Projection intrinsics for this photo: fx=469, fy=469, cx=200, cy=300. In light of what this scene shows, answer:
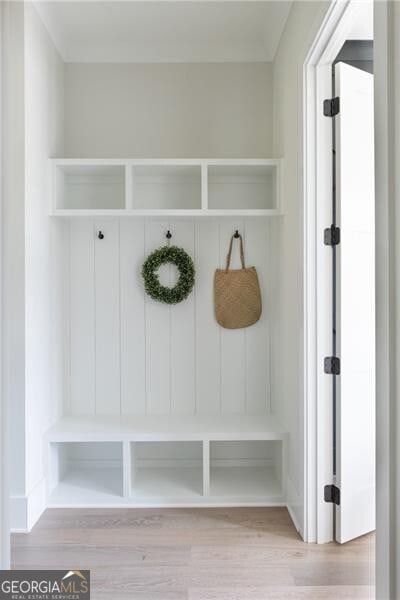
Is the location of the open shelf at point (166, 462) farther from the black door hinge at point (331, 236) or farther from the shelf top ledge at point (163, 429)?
the black door hinge at point (331, 236)

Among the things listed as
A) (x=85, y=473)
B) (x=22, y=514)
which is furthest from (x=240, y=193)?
(x=22, y=514)

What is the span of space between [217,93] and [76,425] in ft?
7.39

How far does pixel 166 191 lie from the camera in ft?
9.94

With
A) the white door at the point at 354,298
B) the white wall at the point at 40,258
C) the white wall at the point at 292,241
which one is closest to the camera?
the white door at the point at 354,298

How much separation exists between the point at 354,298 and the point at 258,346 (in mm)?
975

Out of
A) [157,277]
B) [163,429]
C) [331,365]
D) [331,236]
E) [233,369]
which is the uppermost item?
[331,236]

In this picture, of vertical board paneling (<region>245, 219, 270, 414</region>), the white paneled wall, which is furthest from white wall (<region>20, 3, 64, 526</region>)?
vertical board paneling (<region>245, 219, 270, 414</region>)

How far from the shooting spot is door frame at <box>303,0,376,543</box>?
7.20ft

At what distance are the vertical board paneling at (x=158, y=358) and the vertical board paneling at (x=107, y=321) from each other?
0.19 meters

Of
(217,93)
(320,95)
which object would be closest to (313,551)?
(320,95)

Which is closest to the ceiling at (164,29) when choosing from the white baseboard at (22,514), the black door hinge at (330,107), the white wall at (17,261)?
the white wall at (17,261)

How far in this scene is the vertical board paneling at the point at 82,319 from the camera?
3.01 meters

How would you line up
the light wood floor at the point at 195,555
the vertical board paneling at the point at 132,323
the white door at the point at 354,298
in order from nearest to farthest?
the light wood floor at the point at 195,555, the white door at the point at 354,298, the vertical board paneling at the point at 132,323

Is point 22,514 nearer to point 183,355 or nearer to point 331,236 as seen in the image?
point 183,355
